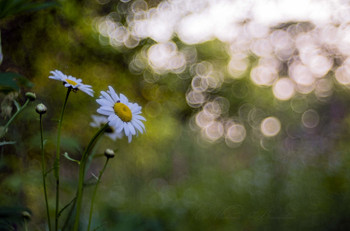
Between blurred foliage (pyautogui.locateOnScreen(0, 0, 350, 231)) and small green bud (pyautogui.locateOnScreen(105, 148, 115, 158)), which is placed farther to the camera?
blurred foliage (pyautogui.locateOnScreen(0, 0, 350, 231))

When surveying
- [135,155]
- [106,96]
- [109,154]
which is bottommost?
[135,155]

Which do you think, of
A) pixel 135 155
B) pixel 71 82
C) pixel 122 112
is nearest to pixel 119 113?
pixel 122 112

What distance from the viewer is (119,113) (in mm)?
513

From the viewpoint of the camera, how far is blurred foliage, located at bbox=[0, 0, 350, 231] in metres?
1.05

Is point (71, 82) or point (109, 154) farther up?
point (71, 82)

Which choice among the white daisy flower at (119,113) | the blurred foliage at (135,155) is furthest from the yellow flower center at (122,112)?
the blurred foliage at (135,155)

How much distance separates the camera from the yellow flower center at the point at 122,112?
20.2 inches

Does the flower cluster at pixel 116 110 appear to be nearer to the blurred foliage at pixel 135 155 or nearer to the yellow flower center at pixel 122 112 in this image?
the yellow flower center at pixel 122 112

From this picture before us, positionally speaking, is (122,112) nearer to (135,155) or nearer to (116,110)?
(116,110)

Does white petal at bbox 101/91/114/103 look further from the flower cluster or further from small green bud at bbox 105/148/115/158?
small green bud at bbox 105/148/115/158

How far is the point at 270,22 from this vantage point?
5.55m

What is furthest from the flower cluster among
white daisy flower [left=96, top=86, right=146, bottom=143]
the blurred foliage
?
the blurred foliage

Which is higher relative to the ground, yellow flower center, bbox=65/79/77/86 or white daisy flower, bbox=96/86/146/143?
yellow flower center, bbox=65/79/77/86

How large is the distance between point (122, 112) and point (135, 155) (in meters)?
2.45
